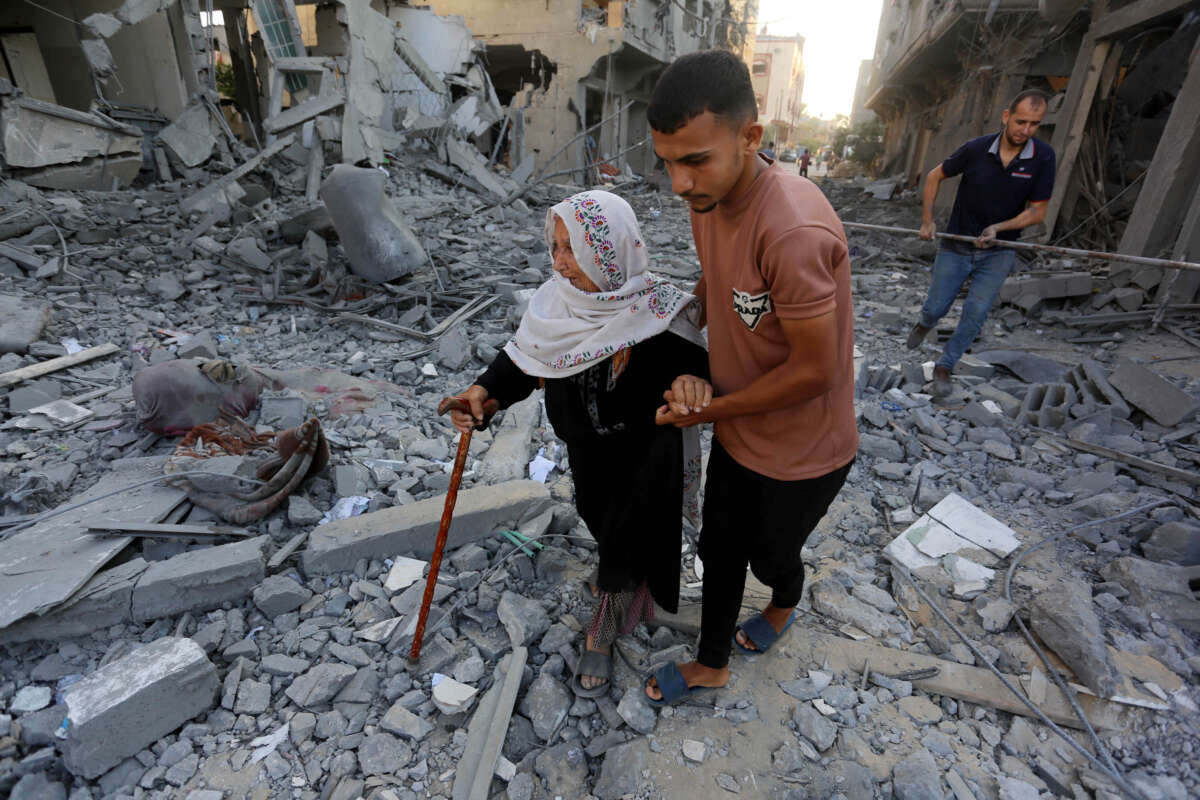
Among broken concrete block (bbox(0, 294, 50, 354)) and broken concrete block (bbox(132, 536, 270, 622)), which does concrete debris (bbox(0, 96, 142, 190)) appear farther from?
broken concrete block (bbox(132, 536, 270, 622))

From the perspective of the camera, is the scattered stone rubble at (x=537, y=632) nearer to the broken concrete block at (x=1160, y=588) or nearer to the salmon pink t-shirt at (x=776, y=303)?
the broken concrete block at (x=1160, y=588)

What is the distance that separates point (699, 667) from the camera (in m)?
2.08

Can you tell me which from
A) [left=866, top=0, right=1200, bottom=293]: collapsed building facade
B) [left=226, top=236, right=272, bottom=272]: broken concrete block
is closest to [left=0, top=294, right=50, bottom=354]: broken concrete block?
[left=226, top=236, right=272, bottom=272]: broken concrete block

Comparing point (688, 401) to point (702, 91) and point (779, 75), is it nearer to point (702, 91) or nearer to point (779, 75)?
point (702, 91)

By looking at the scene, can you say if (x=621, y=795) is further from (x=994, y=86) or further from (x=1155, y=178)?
(x=994, y=86)

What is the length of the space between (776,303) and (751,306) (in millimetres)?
125

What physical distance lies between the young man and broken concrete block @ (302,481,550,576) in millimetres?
1287

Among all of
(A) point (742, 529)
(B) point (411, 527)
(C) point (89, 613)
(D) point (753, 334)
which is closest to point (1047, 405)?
(A) point (742, 529)

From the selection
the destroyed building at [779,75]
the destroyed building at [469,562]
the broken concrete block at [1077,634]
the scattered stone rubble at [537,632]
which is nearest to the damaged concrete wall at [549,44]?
Answer: the destroyed building at [469,562]

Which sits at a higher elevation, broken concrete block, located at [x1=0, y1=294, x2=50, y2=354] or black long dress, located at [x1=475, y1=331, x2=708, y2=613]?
black long dress, located at [x1=475, y1=331, x2=708, y2=613]

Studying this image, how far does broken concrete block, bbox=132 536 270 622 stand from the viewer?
94.9 inches

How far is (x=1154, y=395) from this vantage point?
4.10 meters

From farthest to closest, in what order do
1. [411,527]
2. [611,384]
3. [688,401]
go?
[411,527], [611,384], [688,401]

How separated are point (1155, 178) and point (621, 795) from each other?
28.5 feet
